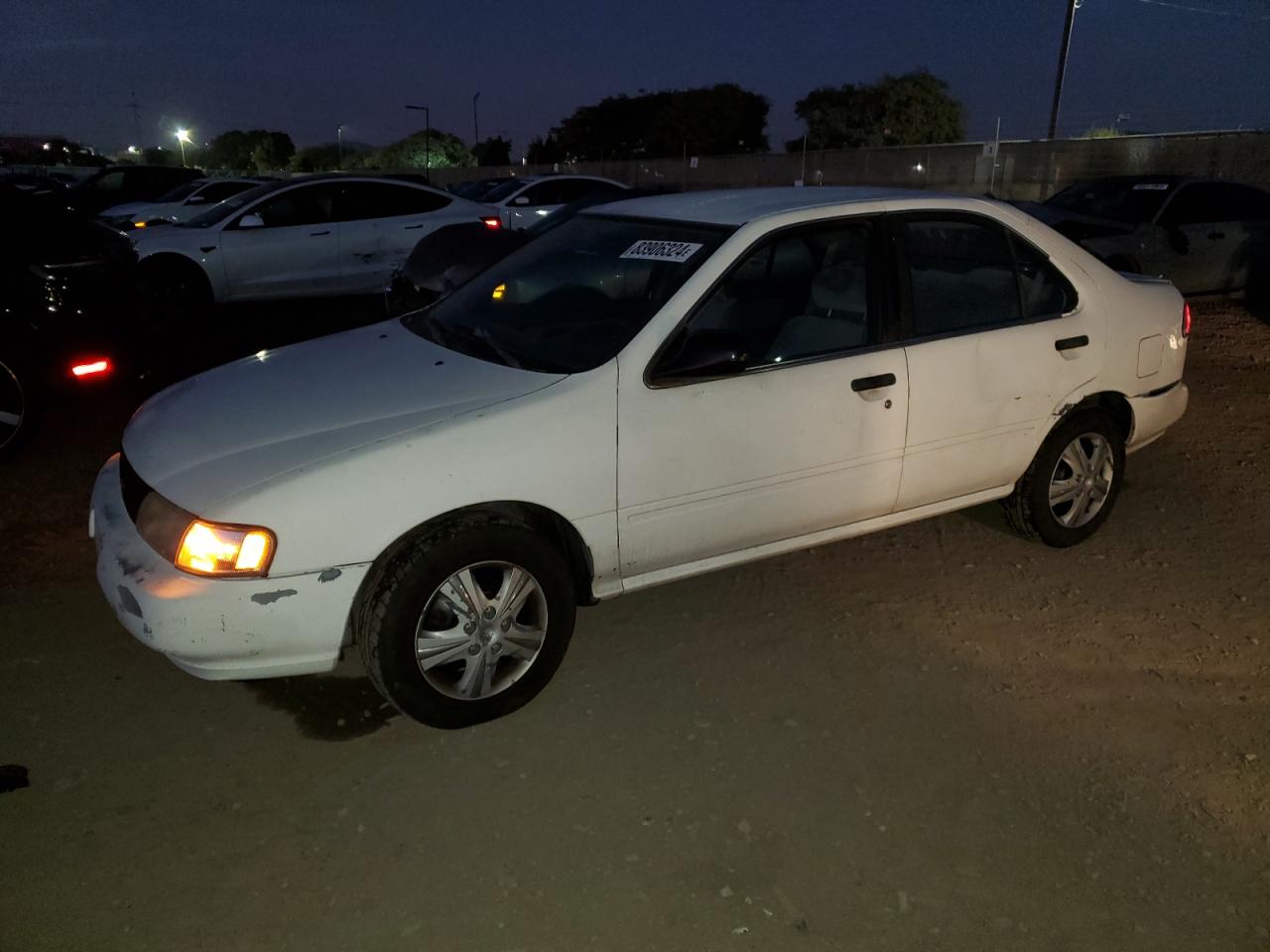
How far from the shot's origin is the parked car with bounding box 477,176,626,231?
48.7 feet

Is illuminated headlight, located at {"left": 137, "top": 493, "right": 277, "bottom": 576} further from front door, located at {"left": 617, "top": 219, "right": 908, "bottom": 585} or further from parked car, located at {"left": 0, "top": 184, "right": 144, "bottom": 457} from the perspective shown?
parked car, located at {"left": 0, "top": 184, "right": 144, "bottom": 457}

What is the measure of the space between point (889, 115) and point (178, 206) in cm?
5595

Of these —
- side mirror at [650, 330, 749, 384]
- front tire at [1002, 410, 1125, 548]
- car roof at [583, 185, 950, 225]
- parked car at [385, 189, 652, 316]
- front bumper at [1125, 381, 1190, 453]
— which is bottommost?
front tire at [1002, 410, 1125, 548]

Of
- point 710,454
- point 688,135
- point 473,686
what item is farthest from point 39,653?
point 688,135

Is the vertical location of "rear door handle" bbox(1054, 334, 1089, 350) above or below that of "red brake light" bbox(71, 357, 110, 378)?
above

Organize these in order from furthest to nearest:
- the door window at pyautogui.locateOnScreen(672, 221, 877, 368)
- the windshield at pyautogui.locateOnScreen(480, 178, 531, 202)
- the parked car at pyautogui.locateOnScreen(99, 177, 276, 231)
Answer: the windshield at pyautogui.locateOnScreen(480, 178, 531, 202) < the parked car at pyautogui.locateOnScreen(99, 177, 276, 231) < the door window at pyautogui.locateOnScreen(672, 221, 877, 368)

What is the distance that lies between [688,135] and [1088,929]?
72.9 metres

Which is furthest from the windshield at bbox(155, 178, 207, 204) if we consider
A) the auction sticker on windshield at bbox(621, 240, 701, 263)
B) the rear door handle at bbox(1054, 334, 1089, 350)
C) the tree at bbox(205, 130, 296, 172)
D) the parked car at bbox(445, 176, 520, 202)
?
the tree at bbox(205, 130, 296, 172)

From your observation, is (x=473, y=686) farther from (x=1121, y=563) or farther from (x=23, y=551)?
(x=1121, y=563)

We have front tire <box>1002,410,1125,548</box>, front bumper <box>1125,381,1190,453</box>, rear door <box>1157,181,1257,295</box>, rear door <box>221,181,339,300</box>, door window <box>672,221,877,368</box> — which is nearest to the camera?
door window <box>672,221,877,368</box>

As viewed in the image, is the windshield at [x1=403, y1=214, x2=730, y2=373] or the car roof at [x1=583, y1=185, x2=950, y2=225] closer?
the windshield at [x1=403, y1=214, x2=730, y2=373]

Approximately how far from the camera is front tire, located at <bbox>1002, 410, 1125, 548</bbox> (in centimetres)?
424

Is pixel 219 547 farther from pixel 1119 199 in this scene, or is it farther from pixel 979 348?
pixel 1119 199

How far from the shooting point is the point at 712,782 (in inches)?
112
